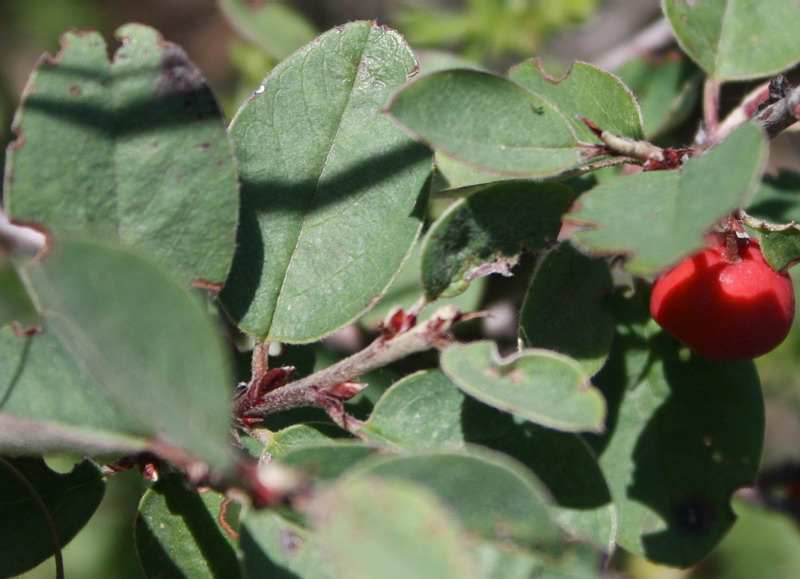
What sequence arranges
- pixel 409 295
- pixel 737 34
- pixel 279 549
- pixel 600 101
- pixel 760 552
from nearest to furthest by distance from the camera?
1. pixel 279 549
2. pixel 600 101
3. pixel 737 34
4. pixel 409 295
5. pixel 760 552

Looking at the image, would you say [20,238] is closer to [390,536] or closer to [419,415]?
[419,415]

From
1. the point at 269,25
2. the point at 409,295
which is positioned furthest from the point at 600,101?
the point at 269,25

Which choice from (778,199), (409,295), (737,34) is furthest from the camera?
(409,295)

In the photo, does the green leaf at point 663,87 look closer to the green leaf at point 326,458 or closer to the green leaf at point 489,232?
the green leaf at point 489,232

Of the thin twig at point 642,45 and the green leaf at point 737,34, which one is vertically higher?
the green leaf at point 737,34

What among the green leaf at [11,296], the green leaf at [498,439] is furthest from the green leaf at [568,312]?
the green leaf at [11,296]

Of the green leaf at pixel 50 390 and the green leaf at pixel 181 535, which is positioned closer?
the green leaf at pixel 50 390

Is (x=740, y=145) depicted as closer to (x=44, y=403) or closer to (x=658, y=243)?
(x=658, y=243)
